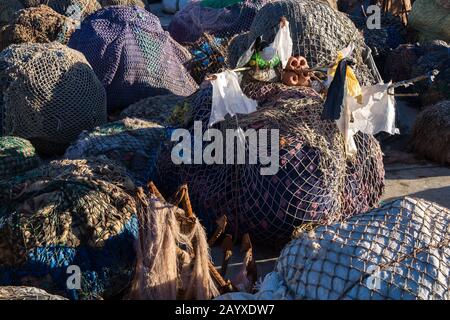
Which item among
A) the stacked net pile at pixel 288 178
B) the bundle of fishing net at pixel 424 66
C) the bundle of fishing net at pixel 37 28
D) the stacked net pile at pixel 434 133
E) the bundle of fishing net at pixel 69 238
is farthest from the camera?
the bundle of fishing net at pixel 37 28

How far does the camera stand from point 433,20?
25.4 feet

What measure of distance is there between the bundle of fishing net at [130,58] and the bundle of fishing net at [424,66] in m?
2.26

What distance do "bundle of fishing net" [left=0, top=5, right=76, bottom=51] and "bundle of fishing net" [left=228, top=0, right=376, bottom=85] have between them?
2307 millimetres

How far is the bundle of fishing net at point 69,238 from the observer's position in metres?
3.27

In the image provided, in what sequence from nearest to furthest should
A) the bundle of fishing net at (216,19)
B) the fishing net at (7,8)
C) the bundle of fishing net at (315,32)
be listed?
the bundle of fishing net at (315,32)
the bundle of fishing net at (216,19)
the fishing net at (7,8)

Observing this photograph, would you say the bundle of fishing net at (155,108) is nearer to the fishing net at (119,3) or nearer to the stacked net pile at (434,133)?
the stacked net pile at (434,133)

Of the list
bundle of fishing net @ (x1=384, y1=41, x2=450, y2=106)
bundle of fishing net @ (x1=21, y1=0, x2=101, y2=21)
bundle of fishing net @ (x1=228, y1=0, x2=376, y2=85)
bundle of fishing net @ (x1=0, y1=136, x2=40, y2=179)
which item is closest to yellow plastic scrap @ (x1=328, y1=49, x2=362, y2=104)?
bundle of fishing net @ (x1=228, y1=0, x2=376, y2=85)

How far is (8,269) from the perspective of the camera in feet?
10.9

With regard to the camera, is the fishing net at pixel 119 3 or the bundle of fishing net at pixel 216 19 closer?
the bundle of fishing net at pixel 216 19

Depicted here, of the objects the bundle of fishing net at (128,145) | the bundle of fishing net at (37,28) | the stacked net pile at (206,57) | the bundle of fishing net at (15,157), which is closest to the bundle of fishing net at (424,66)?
the stacked net pile at (206,57)

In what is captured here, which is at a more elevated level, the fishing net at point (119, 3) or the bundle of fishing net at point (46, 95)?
the fishing net at point (119, 3)

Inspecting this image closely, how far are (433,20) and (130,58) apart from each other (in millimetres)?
3941

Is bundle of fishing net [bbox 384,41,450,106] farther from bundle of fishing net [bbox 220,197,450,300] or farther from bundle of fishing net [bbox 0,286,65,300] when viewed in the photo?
bundle of fishing net [bbox 0,286,65,300]

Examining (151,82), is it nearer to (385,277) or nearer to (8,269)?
(8,269)
